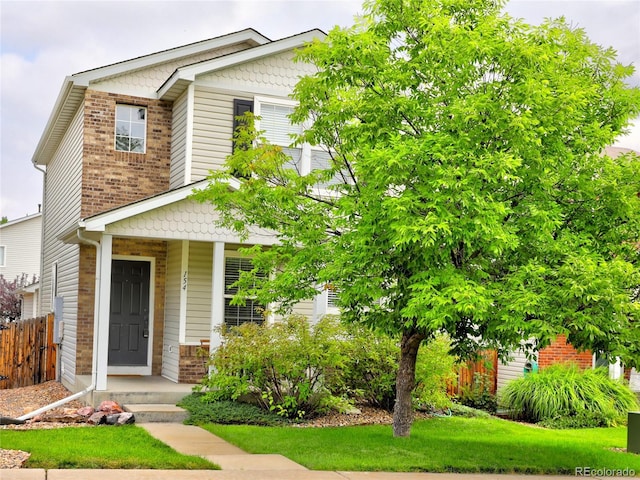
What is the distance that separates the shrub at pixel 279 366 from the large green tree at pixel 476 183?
268 centimetres

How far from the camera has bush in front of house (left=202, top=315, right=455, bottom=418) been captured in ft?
44.2

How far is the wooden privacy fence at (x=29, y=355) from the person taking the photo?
64.8 feet

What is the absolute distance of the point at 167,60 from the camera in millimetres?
17641

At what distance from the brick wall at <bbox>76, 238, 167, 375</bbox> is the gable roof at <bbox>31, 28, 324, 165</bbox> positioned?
3479 mm

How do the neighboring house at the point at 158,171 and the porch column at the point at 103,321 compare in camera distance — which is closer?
the porch column at the point at 103,321

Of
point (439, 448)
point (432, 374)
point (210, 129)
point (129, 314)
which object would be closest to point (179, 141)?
point (210, 129)

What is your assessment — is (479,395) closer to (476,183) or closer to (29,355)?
(476,183)

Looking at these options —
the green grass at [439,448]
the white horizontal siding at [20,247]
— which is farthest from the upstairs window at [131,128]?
the white horizontal siding at [20,247]

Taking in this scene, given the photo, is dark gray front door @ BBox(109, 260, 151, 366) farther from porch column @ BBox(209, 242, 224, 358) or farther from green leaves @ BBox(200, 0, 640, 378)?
green leaves @ BBox(200, 0, 640, 378)

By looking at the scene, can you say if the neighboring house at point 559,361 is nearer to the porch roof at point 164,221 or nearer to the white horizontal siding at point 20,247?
the porch roof at point 164,221

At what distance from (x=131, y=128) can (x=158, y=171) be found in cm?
114

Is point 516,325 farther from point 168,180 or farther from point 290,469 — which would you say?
point 168,180

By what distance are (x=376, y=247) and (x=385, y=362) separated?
5636 millimetres

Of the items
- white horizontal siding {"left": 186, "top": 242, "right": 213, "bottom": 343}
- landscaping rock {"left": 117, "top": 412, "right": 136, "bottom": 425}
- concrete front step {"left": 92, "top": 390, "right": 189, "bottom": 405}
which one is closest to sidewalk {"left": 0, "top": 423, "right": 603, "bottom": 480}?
landscaping rock {"left": 117, "top": 412, "right": 136, "bottom": 425}
